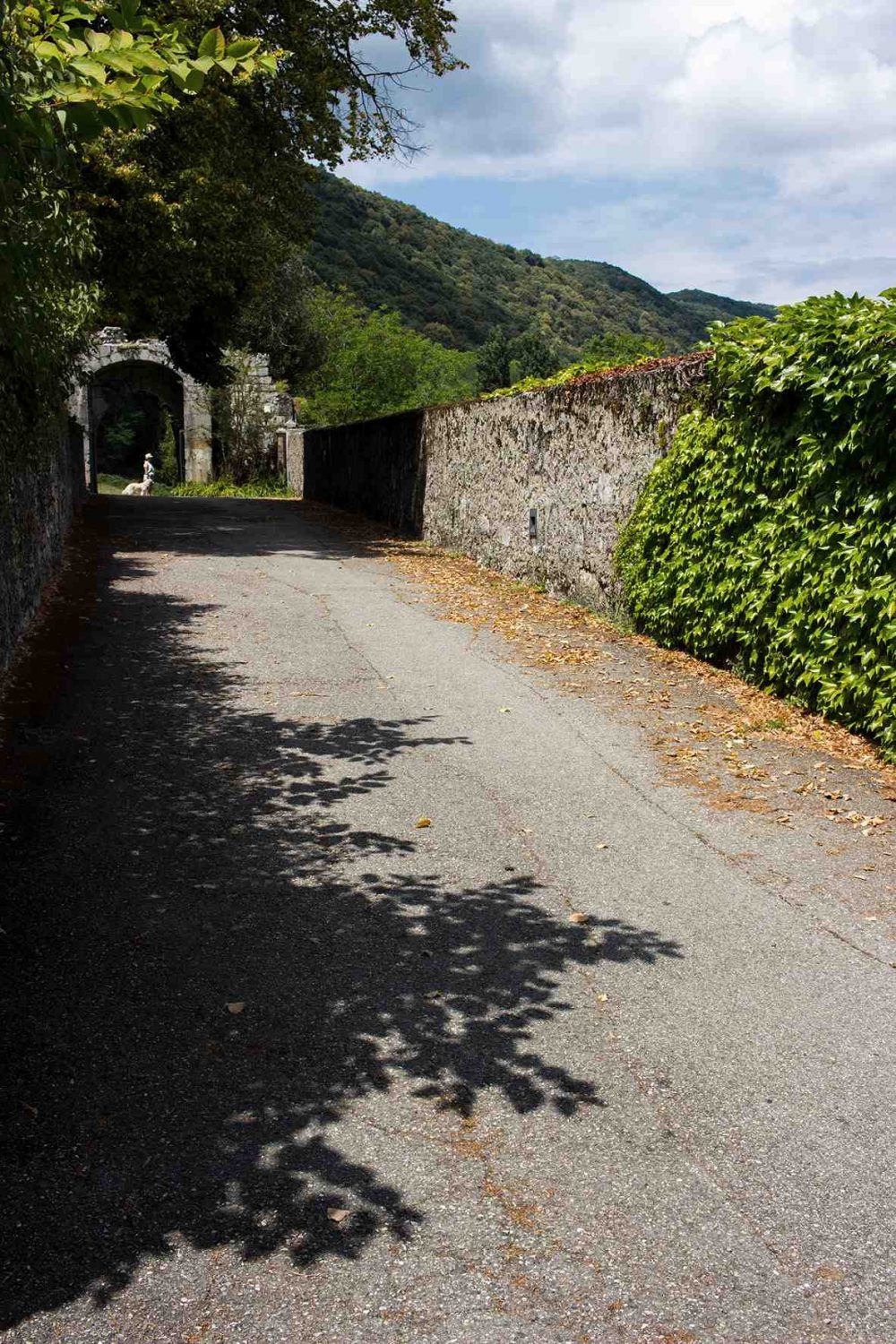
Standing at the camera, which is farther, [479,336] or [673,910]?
[479,336]

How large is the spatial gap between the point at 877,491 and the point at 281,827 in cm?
465

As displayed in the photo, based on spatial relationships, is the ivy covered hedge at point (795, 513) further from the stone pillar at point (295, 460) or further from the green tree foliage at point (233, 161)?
the stone pillar at point (295, 460)

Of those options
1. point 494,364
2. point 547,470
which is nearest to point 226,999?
point 547,470

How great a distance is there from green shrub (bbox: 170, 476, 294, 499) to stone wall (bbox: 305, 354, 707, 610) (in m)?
16.1

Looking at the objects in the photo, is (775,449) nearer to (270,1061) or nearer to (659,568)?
(659,568)

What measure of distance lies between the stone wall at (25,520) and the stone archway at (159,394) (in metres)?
24.6

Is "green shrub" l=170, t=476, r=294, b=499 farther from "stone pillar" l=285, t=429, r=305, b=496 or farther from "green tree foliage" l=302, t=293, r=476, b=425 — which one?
"green tree foliage" l=302, t=293, r=476, b=425

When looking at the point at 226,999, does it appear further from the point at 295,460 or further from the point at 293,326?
the point at 293,326

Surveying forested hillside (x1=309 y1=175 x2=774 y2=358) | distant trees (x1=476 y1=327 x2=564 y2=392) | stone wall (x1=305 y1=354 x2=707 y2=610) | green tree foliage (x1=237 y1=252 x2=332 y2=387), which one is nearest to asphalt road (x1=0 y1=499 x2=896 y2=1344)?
stone wall (x1=305 y1=354 x2=707 y2=610)

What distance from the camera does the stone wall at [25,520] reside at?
328 inches

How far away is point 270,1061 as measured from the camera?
367 cm

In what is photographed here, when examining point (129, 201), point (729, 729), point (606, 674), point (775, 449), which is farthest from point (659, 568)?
point (129, 201)

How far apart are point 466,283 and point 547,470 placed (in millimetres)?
85553

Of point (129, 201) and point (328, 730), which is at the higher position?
point (129, 201)
